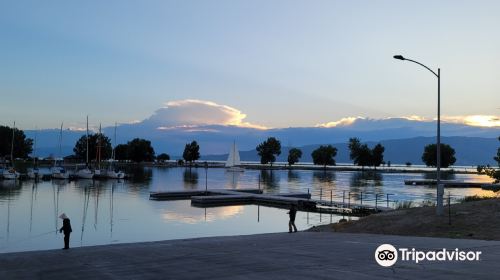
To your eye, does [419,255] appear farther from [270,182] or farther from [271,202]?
[270,182]

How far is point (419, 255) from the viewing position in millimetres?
17250

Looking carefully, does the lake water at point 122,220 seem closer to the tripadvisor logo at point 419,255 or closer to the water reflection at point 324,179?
the tripadvisor logo at point 419,255

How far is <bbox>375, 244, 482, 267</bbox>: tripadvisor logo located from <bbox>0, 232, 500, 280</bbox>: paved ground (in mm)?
312

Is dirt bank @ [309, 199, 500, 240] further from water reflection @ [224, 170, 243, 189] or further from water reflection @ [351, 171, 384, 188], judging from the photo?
water reflection @ [351, 171, 384, 188]

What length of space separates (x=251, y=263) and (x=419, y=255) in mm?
5757

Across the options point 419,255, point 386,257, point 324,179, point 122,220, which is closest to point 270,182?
point 324,179

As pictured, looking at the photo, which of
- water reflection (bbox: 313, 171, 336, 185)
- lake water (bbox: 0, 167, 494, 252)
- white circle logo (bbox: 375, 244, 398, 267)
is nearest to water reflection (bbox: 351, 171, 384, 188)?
water reflection (bbox: 313, 171, 336, 185)

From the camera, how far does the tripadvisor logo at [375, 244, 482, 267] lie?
15.7 metres

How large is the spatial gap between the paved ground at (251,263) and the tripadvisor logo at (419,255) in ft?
1.02

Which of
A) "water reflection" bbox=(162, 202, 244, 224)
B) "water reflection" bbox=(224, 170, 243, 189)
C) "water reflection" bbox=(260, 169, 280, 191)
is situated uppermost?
"water reflection" bbox=(260, 169, 280, 191)

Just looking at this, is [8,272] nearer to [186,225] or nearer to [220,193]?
[186,225]

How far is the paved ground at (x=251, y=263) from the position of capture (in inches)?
559

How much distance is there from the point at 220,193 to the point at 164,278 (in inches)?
2283

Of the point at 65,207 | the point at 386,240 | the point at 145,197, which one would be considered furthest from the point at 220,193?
the point at 386,240
